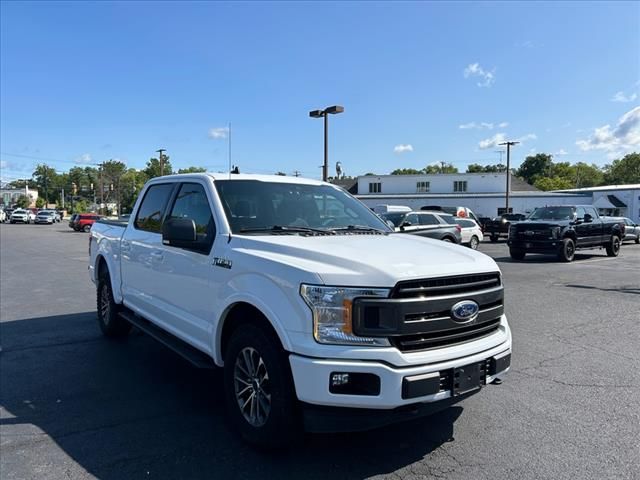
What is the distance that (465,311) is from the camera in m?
3.25

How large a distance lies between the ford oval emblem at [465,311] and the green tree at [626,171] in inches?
4488

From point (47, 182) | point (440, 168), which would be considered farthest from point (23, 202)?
point (440, 168)

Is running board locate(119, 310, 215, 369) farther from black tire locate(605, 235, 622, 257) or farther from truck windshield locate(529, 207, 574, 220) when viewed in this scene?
black tire locate(605, 235, 622, 257)

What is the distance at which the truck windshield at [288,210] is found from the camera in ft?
13.4

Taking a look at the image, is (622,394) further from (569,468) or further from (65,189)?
(65,189)

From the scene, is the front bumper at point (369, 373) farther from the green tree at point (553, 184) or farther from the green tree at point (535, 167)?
the green tree at point (535, 167)

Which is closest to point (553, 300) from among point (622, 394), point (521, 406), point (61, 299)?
point (622, 394)

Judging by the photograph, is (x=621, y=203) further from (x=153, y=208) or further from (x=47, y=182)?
(x=47, y=182)

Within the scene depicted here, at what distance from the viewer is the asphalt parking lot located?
3.27 meters

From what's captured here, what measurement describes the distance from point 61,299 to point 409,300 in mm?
8513

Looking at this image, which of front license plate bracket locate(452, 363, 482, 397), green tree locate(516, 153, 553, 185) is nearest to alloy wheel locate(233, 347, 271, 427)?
front license plate bracket locate(452, 363, 482, 397)

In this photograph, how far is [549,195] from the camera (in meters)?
53.0

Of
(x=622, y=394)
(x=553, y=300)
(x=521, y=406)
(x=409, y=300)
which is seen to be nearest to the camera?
(x=409, y=300)

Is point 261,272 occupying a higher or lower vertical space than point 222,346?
higher
